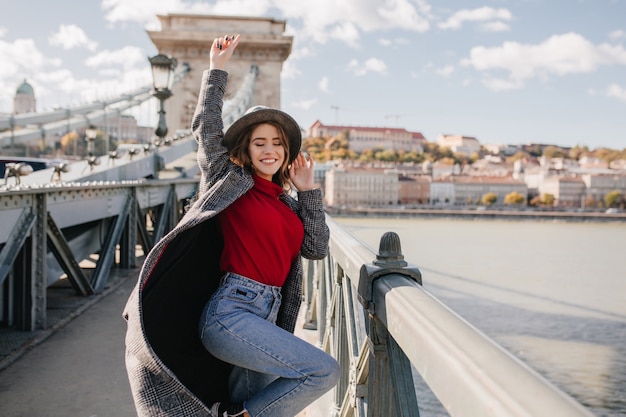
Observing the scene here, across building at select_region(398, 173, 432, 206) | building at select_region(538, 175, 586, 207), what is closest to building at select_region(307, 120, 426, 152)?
building at select_region(398, 173, 432, 206)

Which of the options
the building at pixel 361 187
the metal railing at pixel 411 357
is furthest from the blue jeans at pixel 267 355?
the building at pixel 361 187

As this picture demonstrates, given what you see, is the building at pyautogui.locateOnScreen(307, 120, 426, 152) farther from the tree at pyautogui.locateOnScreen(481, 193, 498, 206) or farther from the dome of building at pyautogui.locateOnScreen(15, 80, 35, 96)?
the dome of building at pyautogui.locateOnScreen(15, 80, 35, 96)

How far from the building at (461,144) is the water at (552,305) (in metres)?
89.0

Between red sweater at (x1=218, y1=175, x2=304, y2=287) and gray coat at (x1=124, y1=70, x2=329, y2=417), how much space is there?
0.04 metres

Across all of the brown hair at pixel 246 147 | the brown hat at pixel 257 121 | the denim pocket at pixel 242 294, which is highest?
the brown hat at pixel 257 121

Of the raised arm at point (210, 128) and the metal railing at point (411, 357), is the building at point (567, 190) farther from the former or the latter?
the raised arm at point (210, 128)

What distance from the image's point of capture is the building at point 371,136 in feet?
335

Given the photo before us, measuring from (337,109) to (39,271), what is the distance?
414 ft

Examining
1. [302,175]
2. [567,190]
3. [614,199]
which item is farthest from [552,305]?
[567,190]

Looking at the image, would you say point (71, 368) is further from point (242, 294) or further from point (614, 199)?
point (614, 199)

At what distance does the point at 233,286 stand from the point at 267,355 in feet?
0.57

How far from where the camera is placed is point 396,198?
250 feet

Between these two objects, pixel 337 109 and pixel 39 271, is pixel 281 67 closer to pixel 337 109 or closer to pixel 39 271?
pixel 39 271

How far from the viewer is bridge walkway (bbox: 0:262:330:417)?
221 cm
